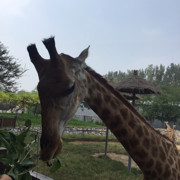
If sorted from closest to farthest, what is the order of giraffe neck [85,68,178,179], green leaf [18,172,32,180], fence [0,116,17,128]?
green leaf [18,172,32,180]
giraffe neck [85,68,178,179]
fence [0,116,17,128]

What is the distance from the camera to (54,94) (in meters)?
1.37

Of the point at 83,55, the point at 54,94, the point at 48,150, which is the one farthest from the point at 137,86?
the point at 48,150

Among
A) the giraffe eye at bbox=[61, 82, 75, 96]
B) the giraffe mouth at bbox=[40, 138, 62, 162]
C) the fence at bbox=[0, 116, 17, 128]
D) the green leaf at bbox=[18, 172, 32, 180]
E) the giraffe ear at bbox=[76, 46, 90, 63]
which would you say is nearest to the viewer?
the giraffe mouth at bbox=[40, 138, 62, 162]

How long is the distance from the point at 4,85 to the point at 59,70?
19.3 m

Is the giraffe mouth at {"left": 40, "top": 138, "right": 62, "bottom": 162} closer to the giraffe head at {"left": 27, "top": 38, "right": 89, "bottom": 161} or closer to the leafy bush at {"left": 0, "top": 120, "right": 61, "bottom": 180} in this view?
the giraffe head at {"left": 27, "top": 38, "right": 89, "bottom": 161}

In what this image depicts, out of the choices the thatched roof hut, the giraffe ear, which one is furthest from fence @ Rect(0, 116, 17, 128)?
the giraffe ear

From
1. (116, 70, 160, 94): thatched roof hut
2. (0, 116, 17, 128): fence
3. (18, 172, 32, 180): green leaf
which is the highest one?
(116, 70, 160, 94): thatched roof hut

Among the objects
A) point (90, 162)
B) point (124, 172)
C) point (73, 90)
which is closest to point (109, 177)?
point (124, 172)

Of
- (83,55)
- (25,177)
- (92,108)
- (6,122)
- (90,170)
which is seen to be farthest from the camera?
(6,122)

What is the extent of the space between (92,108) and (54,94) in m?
0.56

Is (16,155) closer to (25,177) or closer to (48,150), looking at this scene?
(25,177)

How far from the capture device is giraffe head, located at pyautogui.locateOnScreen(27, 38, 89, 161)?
1.32 m

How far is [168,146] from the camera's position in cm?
219

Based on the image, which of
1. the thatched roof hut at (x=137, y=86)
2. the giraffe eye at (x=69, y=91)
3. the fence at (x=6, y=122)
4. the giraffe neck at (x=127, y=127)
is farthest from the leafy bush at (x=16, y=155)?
the fence at (x=6, y=122)
